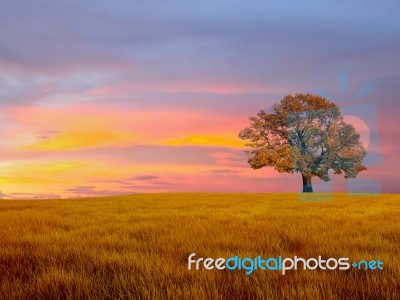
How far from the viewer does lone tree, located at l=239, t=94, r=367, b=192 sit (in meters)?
46.7

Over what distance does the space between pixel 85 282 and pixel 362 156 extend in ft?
161

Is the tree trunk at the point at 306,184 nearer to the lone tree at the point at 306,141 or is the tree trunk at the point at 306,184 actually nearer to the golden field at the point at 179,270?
the lone tree at the point at 306,141

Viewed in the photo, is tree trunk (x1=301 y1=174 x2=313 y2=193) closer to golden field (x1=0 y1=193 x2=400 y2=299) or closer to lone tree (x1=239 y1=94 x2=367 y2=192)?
lone tree (x1=239 y1=94 x2=367 y2=192)

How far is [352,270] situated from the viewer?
5152 mm

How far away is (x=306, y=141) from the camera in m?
46.6

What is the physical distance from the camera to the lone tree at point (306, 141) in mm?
46656

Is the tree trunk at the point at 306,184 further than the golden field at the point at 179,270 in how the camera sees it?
Yes

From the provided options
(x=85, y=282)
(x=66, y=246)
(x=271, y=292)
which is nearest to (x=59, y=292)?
(x=85, y=282)

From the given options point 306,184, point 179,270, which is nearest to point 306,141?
point 306,184

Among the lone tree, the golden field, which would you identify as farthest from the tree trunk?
the golden field

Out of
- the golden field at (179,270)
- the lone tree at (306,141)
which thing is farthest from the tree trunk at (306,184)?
the golden field at (179,270)

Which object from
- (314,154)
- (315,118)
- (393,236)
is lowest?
(393,236)

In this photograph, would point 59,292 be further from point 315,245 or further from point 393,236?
point 393,236

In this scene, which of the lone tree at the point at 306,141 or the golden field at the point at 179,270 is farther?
the lone tree at the point at 306,141
